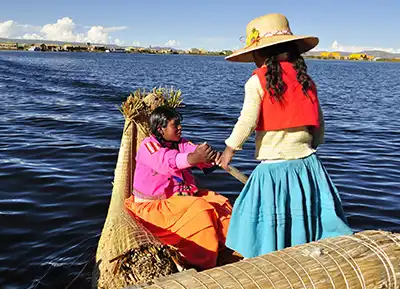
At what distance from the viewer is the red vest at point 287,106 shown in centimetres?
284

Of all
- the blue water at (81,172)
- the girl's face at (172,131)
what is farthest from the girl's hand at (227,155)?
the blue water at (81,172)

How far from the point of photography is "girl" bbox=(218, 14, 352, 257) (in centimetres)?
285

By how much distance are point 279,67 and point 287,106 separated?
0.80 ft

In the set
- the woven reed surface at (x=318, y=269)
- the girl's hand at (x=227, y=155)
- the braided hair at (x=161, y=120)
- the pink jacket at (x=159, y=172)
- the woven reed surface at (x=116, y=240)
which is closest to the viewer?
the woven reed surface at (x=318, y=269)

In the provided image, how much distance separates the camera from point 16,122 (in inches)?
493

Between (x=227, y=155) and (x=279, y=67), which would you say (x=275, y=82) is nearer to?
(x=279, y=67)

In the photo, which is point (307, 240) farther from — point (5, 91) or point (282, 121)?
point (5, 91)

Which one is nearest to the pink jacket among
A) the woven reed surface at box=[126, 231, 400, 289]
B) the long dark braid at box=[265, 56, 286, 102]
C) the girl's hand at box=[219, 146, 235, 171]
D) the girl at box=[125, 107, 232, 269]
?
the girl at box=[125, 107, 232, 269]

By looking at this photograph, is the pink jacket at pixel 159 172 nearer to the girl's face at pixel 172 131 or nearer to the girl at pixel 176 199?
the girl at pixel 176 199

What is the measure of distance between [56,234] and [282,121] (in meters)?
3.76

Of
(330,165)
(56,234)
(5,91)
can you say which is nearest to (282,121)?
(56,234)

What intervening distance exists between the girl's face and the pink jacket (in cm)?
11

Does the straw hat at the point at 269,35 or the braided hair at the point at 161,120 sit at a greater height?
the straw hat at the point at 269,35

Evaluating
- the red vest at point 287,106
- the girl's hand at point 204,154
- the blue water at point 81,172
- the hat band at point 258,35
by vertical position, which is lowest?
the blue water at point 81,172
